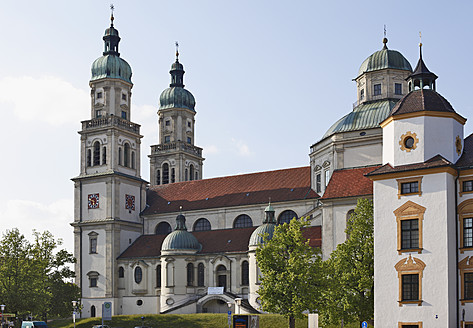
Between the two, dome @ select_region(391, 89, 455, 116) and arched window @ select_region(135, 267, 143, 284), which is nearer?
dome @ select_region(391, 89, 455, 116)

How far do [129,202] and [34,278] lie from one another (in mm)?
22152

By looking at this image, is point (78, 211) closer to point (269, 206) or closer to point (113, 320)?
point (113, 320)

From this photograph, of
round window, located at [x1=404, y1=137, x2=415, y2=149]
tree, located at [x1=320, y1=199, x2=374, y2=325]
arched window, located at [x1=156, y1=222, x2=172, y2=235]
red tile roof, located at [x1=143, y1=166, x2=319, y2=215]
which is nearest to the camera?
round window, located at [x1=404, y1=137, x2=415, y2=149]

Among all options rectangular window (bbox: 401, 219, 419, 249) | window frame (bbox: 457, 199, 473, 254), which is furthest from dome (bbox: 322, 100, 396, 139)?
window frame (bbox: 457, 199, 473, 254)

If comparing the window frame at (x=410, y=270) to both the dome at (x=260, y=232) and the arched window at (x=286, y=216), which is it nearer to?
the dome at (x=260, y=232)

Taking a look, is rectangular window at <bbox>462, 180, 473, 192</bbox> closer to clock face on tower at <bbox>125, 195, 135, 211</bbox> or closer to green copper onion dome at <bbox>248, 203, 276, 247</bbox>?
green copper onion dome at <bbox>248, 203, 276, 247</bbox>

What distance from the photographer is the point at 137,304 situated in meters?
78.9

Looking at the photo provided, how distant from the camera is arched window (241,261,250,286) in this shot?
73.0 m

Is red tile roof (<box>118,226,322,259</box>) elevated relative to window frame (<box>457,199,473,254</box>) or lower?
lower

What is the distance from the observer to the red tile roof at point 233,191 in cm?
7806

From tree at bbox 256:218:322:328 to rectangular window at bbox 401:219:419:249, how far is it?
8983 millimetres

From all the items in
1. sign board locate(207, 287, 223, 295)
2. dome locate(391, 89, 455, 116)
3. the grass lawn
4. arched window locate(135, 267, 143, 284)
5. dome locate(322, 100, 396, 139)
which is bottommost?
the grass lawn

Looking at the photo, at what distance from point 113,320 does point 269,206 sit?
2024cm

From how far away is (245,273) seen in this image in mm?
73250
